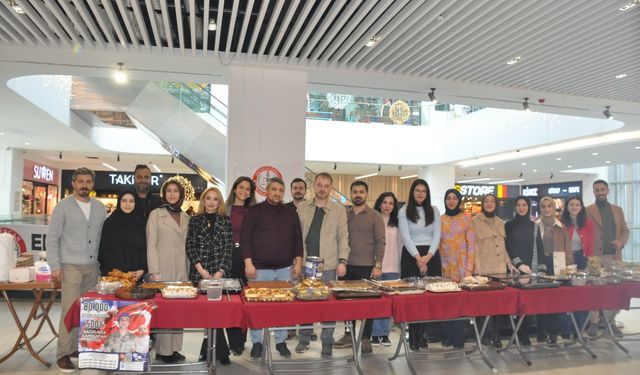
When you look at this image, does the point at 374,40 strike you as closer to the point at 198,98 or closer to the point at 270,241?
the point at 270,241

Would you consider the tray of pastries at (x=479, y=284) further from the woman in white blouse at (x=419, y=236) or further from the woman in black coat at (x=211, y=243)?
the woman in black coat at (x=211, y=243)

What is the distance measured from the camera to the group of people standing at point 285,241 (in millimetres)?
4309

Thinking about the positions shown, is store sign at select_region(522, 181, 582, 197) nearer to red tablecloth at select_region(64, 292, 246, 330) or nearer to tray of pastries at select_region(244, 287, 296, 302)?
tray of pastries at select_region(244, 287, 296, 302)

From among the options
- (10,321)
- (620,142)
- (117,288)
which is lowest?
(10,321)

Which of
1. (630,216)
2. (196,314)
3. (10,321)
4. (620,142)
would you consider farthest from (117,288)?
(630,216)

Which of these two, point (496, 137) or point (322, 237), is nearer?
point (322, 237)

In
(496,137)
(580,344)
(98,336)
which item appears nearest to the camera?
(98,336)

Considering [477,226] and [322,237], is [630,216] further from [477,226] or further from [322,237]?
[322,237]

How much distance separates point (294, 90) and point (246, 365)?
3.74 meters

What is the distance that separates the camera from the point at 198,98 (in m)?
9.98

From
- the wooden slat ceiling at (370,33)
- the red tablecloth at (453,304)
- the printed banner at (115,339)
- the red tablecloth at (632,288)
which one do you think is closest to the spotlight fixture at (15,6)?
the wooden slat ceiling at (370,33)

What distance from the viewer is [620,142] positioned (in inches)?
423

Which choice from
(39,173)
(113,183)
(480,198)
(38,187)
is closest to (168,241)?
(113,183)

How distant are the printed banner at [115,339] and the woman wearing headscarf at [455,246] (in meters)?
3.16
